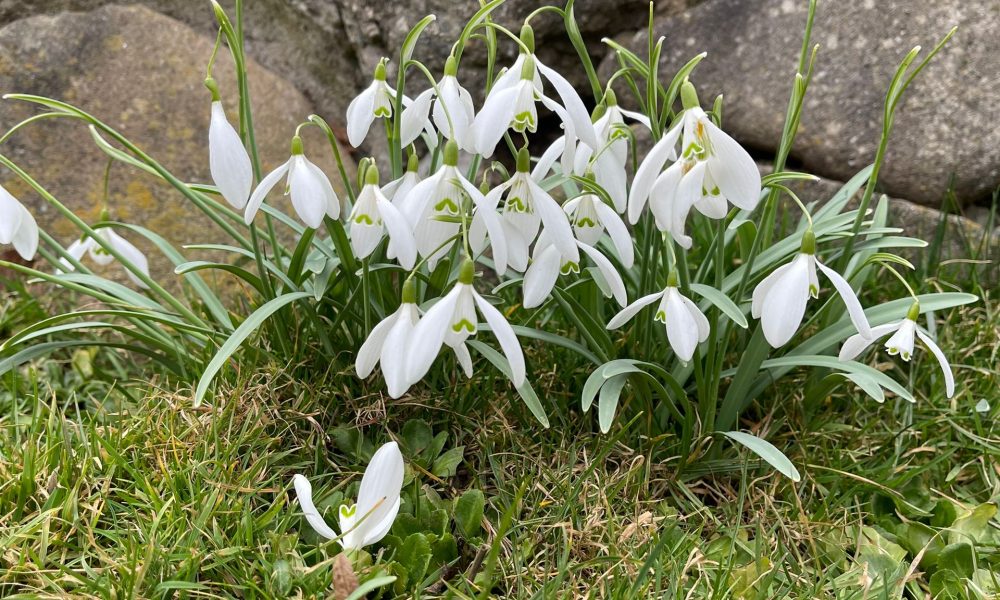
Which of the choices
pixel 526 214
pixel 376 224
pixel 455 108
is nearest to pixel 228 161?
pixel 376 224

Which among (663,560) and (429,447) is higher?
(429,447)

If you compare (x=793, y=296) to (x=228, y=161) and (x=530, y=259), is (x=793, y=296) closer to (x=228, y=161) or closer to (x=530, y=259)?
(x=530, y=259)

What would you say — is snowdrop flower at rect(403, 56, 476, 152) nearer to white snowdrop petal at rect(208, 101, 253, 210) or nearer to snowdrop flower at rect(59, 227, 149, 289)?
white snowdrop petal at rect(208, 101, 253, 210)

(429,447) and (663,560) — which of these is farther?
(429,447)

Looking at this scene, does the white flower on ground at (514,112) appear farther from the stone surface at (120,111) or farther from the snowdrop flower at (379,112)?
the stone surface at (120,111)

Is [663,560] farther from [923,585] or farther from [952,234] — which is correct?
[952,234]

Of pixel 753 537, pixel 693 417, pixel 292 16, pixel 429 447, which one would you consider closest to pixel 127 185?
pixel 292 16
